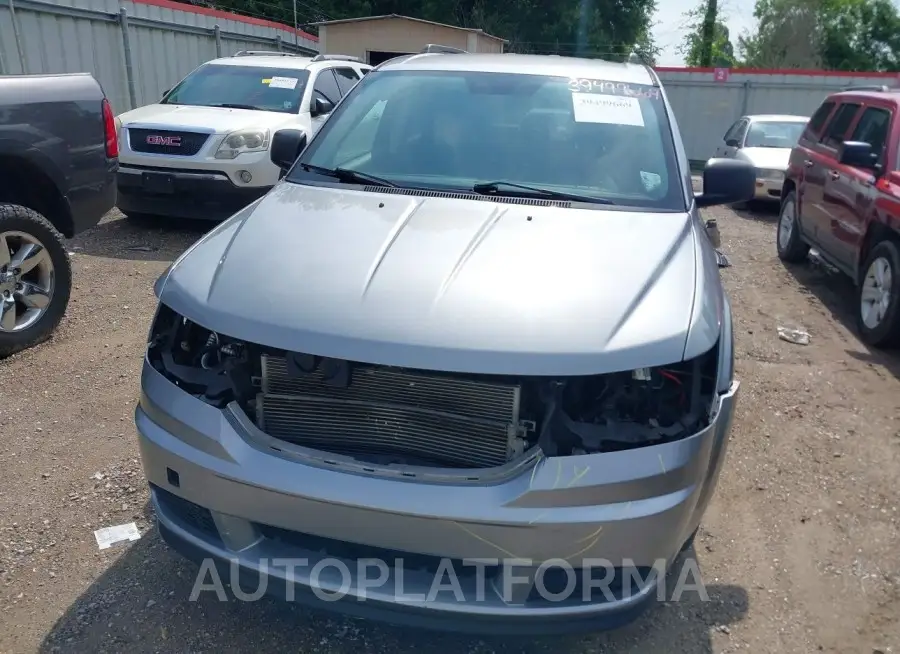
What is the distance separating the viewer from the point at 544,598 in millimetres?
2119

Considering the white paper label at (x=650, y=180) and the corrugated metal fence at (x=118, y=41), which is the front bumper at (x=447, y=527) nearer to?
the white paper label at (x=650, y=180)

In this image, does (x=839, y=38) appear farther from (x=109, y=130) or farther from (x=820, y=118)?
(x=109, y=130)

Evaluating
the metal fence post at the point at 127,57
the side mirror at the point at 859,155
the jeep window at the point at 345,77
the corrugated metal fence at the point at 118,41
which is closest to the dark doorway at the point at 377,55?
the corrugated metal fence at the point at 118,41

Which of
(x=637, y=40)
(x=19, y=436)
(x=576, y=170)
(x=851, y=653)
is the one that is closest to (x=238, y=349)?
(x=576, y=170)

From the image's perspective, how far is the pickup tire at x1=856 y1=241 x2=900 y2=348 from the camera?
5391mm

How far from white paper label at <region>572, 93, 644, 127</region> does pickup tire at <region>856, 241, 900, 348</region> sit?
295cm

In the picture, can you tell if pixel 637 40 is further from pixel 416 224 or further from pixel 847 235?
pixel 416 224

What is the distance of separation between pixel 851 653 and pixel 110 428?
3373 millimetres

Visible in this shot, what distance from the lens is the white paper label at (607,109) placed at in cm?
347

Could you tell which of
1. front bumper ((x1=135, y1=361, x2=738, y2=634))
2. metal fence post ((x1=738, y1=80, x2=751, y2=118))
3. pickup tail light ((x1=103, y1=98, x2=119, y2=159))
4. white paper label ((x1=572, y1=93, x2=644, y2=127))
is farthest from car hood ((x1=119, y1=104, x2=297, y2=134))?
metal fence post ((x1=738, y1=80, x2=751, y2=118))

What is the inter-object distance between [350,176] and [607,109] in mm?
1225

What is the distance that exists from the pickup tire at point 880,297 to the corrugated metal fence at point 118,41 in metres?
8.98

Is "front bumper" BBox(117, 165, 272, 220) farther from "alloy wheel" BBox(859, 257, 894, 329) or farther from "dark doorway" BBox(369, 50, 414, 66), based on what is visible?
"dark doorway" BBox(369, 50, 414, 66)

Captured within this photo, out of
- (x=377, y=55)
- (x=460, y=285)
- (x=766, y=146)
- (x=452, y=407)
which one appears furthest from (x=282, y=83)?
(x=377, y=55)
